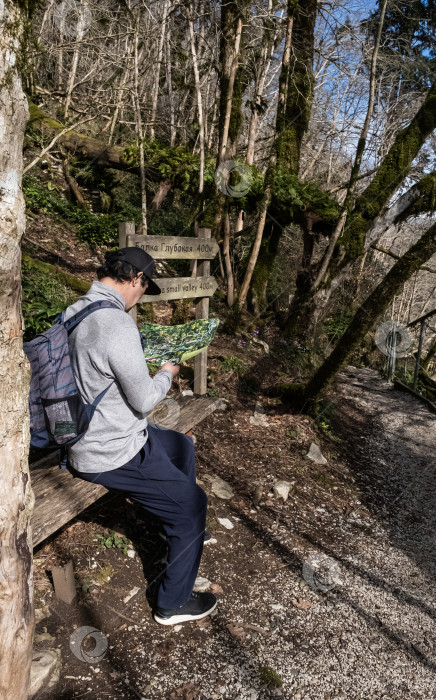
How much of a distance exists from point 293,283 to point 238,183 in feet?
13.4

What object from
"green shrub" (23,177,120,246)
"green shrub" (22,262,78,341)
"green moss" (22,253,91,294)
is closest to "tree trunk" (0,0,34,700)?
"green shrub" (22,262,78,341)

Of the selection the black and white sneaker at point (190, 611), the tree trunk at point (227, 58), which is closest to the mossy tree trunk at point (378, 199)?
the tree trunk at point (227, 58)

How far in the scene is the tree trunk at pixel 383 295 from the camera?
4636 millimetres

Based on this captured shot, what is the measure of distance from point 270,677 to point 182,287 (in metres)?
3.14

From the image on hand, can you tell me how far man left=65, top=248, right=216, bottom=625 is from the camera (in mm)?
2129

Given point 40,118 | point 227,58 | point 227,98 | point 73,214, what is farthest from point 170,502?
point 40,118

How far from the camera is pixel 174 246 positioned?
406cm

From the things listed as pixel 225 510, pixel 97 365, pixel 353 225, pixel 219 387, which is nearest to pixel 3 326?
pixel 97 365

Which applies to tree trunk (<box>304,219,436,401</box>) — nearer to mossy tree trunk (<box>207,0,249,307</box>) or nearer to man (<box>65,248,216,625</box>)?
man (<box>65,248,216,625</box>)

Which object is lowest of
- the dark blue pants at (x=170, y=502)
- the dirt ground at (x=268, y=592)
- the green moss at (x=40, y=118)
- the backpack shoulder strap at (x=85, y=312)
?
the dirt ground at (x=268, y=592)

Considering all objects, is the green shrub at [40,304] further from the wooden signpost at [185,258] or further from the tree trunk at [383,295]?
the tree trunk at [383,295]

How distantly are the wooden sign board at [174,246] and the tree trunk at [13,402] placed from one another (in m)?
2.22

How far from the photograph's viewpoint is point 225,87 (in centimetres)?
710

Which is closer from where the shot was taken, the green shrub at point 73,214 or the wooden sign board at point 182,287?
the wooden sign board at point 182,287
